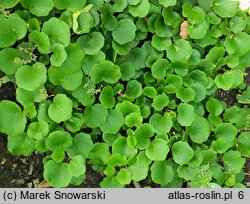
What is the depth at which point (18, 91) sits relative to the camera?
1855 mm

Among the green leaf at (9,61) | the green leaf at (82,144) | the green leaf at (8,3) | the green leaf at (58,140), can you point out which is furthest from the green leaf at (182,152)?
the green leaf at (8,3)

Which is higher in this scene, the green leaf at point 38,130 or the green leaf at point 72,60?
the green leaf at point 72,60

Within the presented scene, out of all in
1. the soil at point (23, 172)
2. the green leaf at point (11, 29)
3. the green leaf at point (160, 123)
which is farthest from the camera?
the soil at point (23, 172)

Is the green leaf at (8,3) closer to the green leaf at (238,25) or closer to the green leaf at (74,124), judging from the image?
the green leaf at (74,124)

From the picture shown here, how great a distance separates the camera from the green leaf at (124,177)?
199 cm

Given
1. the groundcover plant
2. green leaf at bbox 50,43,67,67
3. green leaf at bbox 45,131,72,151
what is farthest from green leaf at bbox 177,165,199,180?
green leaf at bbox 50,43,67,67

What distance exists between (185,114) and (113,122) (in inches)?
14.9

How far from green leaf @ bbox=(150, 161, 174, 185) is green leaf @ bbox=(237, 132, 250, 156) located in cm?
44

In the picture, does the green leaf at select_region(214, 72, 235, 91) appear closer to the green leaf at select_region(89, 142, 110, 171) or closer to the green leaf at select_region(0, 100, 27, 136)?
the green leaf at select_region(89, 142, 110, 171)

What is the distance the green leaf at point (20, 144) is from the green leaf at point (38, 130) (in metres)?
0.06

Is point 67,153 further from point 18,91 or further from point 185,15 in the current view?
point 185,15

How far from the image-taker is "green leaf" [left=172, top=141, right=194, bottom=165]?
6.56ft

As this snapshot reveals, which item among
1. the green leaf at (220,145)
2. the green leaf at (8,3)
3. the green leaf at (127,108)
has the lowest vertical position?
the green leaf at (220,145)

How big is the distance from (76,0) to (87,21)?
112mm
